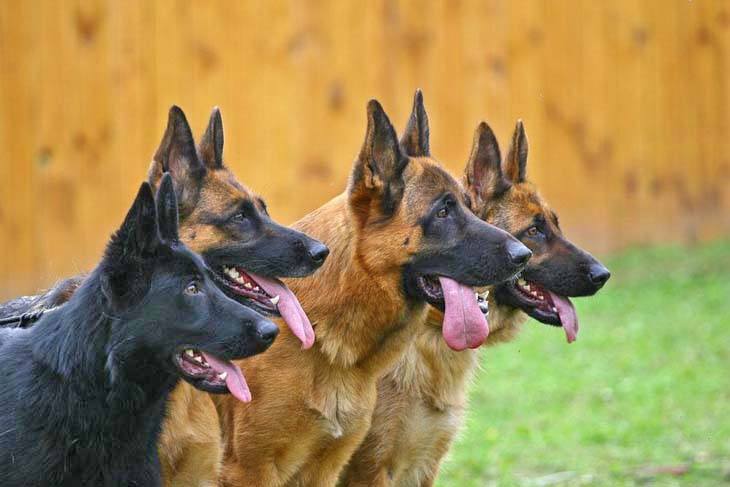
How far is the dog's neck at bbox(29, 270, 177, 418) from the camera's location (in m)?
4.62

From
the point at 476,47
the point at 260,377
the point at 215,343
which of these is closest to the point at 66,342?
the point at 215,343

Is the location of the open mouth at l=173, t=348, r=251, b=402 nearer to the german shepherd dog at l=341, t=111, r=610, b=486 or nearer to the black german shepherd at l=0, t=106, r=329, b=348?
the black german shepherd at l=0, t=106, r=329, b=348

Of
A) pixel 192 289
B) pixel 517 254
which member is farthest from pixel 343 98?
pixel 192 289

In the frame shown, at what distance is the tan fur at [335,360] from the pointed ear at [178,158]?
668 mm

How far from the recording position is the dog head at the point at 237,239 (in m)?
5.57

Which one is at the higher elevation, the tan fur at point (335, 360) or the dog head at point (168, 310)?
the dog head at point (168, 310)

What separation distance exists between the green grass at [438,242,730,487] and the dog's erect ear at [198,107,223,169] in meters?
1.89

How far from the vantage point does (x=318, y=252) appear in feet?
18.4

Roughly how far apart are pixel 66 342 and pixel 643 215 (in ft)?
32.3

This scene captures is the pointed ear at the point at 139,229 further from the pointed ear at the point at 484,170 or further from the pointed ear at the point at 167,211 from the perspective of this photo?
the pointed ear at the point at 484,170

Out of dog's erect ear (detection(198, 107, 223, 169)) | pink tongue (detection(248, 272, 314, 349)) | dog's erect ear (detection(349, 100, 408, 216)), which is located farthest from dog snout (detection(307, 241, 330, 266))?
dog's erect ear (detection(198, 107, 223, 169))

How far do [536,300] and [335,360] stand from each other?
1.19m

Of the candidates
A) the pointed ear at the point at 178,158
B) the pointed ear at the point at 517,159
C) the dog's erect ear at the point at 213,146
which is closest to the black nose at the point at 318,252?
the pointed ear at the point at 178,158

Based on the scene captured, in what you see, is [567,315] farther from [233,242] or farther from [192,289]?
[192,289]
